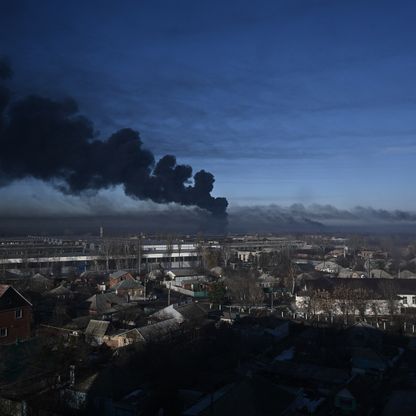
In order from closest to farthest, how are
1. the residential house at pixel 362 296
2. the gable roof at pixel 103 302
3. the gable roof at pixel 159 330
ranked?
1. the gable roof at pixel 159 330
2. the residential house at pixel 362 296
3. the gable roof at pixel 103 302

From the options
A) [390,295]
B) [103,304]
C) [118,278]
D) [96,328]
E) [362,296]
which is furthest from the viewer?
[118,278]

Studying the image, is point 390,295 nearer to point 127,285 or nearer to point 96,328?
point 96,328

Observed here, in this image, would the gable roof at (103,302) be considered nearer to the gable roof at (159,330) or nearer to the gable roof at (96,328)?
the gable roof at (96,328)

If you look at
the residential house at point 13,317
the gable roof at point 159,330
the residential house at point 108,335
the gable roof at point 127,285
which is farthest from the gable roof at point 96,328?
the gable roof at point 127,285

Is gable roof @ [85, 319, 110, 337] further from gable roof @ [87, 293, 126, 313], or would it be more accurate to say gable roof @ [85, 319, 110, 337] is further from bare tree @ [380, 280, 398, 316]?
bare tree @ [380, 280, 398, 316]

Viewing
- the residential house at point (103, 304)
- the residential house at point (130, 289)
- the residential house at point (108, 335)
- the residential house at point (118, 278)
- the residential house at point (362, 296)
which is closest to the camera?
the residential house at point (108, 335)

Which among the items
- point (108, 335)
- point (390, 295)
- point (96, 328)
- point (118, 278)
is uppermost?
point (390, 295)

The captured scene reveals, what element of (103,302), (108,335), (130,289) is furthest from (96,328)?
(130,289)

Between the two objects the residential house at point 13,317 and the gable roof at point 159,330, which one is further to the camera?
the residential house at point 13,317

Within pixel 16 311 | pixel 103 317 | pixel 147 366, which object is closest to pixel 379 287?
pixel 103 317

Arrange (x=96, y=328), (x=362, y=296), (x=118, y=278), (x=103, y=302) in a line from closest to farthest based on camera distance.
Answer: (x=96, y=328) → (x=362, y=296) → (x=103, y=302) → (x=118, y=278)
